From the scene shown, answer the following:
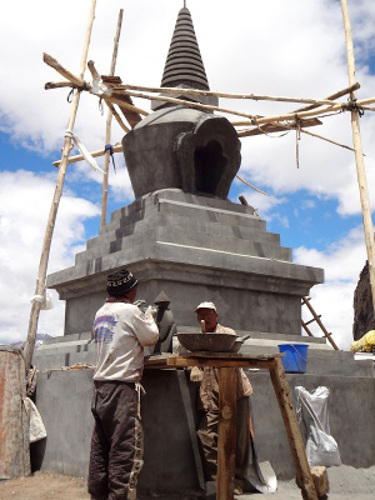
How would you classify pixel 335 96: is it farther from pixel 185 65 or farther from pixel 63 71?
pixel 63 71

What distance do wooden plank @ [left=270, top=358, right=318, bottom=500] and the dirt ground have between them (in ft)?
2.76

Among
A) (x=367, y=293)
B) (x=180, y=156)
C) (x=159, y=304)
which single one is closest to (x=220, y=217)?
(x=180, y=156)

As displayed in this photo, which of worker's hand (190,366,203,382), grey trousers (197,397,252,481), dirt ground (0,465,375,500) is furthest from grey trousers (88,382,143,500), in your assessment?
grey trousers (197,397,252,481)

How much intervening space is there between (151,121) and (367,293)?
40097mm

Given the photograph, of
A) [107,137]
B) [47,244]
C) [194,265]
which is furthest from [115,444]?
[107,137]

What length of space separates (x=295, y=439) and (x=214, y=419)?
1182mm

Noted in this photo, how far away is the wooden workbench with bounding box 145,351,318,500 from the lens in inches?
196

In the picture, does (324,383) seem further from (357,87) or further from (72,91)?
(72,91)

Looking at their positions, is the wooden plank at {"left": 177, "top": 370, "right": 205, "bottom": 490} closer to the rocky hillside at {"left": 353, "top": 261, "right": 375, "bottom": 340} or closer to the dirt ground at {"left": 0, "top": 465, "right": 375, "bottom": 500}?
the dirt ground at {"left": 0, "top": 465, "right": 375, "bottom": 500}

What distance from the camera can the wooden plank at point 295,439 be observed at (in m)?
5.35

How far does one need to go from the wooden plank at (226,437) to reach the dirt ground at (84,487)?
1067 millimetres

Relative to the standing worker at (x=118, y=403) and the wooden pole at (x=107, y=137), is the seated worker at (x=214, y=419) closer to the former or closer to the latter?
the standing worker at (x=118, y=403)

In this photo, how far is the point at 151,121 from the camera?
33.4 ft

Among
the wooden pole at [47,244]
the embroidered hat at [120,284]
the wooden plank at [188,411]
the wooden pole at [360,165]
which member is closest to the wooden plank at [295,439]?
the wooden plank at [188,411]
